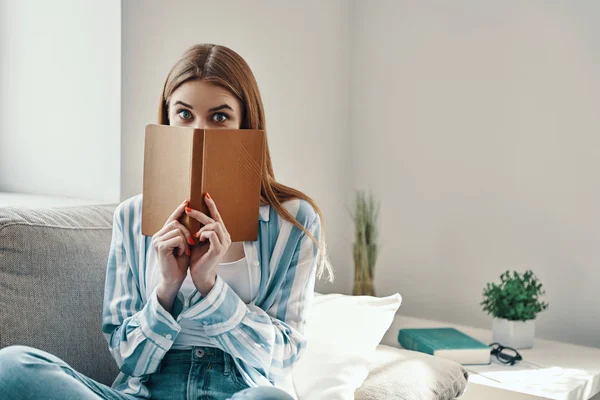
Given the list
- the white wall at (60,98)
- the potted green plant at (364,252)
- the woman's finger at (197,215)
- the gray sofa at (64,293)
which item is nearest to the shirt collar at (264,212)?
the woman's finger at (197,215)

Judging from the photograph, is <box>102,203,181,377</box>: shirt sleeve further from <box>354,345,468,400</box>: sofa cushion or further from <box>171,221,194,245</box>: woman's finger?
<box>354,345,468,400</box>: sofa cushion

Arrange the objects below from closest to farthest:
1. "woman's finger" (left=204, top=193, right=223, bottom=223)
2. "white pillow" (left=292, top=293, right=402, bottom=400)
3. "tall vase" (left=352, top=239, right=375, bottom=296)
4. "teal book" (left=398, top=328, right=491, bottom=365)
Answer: "woman's finger" (left=204, top=193, right=223, bottom=223) < "white pillow" (left=292, top=293, right=402, bottom=400) < "teal book" (left=398, top=328, right=491, bottom=365) < "tall vase" (left=352, top=239, right=375, bottom=296)

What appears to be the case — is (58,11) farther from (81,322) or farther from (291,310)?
(291,310)

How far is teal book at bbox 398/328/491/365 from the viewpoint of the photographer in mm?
2082

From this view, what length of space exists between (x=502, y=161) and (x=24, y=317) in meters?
1.70

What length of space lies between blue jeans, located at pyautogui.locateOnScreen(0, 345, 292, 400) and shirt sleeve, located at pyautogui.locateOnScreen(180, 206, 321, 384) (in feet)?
0.14

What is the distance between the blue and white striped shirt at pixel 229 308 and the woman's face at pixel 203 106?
0.19m

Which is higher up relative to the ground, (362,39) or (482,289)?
(362,39)

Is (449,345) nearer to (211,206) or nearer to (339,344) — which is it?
(339,344)

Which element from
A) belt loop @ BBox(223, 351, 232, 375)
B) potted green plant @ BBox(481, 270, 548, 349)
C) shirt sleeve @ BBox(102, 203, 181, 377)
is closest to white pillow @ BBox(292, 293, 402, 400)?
belt loop @ BBox(223, 351, 232, 375)

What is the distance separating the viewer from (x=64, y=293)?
144cm

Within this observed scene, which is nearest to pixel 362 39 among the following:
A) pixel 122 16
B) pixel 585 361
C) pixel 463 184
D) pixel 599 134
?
pixel 463 184

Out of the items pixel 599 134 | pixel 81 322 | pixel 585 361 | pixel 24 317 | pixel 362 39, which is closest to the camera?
pixel 24 317

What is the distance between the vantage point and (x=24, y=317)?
53.3 inches
